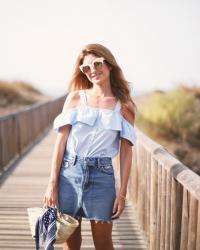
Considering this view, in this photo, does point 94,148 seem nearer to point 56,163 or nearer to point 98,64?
point 56,163

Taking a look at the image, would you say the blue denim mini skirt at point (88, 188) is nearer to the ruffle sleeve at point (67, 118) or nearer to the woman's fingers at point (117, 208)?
the woman's fingers at point (117, 208)

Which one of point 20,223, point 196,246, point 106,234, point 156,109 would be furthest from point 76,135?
point 156,109

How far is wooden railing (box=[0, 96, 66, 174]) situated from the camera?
911 centimetres

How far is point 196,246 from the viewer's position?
2990mm

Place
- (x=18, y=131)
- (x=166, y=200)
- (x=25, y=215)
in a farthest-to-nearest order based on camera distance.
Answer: (x=18, y=131)
(x=25, y=215)
(x=166, y=200)

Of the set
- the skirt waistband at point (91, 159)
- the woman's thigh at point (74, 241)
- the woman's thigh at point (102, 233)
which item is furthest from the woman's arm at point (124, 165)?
the woman's thigh at point (74, 241)

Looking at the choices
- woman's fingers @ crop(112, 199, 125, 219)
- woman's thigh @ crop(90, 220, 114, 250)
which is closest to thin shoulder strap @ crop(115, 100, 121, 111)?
woman's fingers @ crop(112, 199, 125, 219)

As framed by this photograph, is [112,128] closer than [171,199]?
Yes

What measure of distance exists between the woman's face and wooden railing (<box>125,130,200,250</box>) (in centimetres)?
82

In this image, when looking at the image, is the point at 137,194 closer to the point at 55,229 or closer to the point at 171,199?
the point at 171,199

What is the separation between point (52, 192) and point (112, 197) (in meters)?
0.37

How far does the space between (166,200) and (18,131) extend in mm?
7389

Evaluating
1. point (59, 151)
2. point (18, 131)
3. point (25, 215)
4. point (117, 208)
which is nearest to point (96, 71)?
point (59, 151)

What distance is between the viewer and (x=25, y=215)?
19.6 ft
